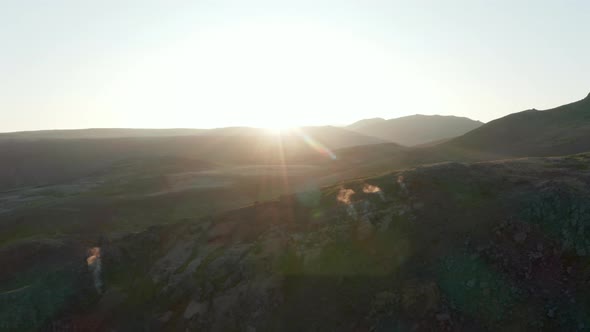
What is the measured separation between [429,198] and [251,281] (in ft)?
37.7

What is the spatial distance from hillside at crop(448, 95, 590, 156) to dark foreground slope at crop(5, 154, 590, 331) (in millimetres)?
28065

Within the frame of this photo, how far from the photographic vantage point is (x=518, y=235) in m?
19.9

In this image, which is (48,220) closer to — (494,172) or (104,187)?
(104,187)

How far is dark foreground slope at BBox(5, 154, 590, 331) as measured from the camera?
57.2ft

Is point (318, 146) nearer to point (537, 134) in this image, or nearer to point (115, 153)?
point (115, 153)

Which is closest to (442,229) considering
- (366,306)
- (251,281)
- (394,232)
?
(394,232)

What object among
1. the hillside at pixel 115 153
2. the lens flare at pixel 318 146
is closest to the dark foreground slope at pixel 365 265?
the lens flare at pixel 318 146

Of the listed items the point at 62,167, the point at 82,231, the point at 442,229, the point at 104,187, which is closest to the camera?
the point at 442,229

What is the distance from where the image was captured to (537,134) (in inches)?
2499

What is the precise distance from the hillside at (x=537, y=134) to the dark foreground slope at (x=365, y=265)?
28065mm

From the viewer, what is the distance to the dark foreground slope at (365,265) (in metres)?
17.4

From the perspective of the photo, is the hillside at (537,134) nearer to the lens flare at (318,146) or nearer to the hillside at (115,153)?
the lens flare at (318,146)

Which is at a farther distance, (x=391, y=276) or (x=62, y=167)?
(x=62, y=167)

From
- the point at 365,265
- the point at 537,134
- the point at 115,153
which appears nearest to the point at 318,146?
the point at 115,153
